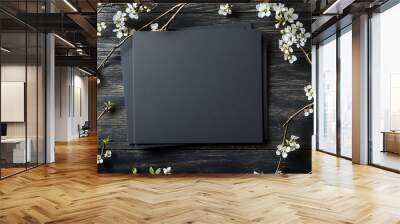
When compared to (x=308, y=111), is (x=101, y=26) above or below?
above

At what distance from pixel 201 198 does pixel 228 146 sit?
1.67m

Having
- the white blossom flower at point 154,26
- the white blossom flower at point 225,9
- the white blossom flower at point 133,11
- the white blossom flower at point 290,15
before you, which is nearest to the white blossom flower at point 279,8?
the white blossom flower at point 290,15

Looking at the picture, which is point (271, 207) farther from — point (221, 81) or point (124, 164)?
point (124, 164)

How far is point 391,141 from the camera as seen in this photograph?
21.7 ft

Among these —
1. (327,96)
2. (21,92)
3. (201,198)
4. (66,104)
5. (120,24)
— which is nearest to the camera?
(201,198)

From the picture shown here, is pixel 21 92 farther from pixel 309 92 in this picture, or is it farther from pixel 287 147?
pixel 309 92

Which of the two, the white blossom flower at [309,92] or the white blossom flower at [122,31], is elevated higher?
the white blossom flower at [122,31]

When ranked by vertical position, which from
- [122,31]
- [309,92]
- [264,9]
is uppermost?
[264,9]

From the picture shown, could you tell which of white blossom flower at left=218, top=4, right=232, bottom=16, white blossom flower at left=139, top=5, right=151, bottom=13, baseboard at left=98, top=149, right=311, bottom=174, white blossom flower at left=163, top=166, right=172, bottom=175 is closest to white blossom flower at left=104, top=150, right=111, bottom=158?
baseboard at left=98, top=149, right=311, bottom=174

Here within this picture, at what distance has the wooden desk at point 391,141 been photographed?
644 cm

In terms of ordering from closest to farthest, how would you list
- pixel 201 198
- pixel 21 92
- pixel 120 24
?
1. pixel 201 198
2. pixel 120 24
3. pixel 21 92

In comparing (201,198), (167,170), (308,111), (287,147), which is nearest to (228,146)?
(287,147)

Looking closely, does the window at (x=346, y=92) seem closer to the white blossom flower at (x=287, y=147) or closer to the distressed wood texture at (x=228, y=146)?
the distressed wood texture at (x=228, y=146)

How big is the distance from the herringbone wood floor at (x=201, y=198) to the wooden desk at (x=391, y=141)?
57 centimetres
